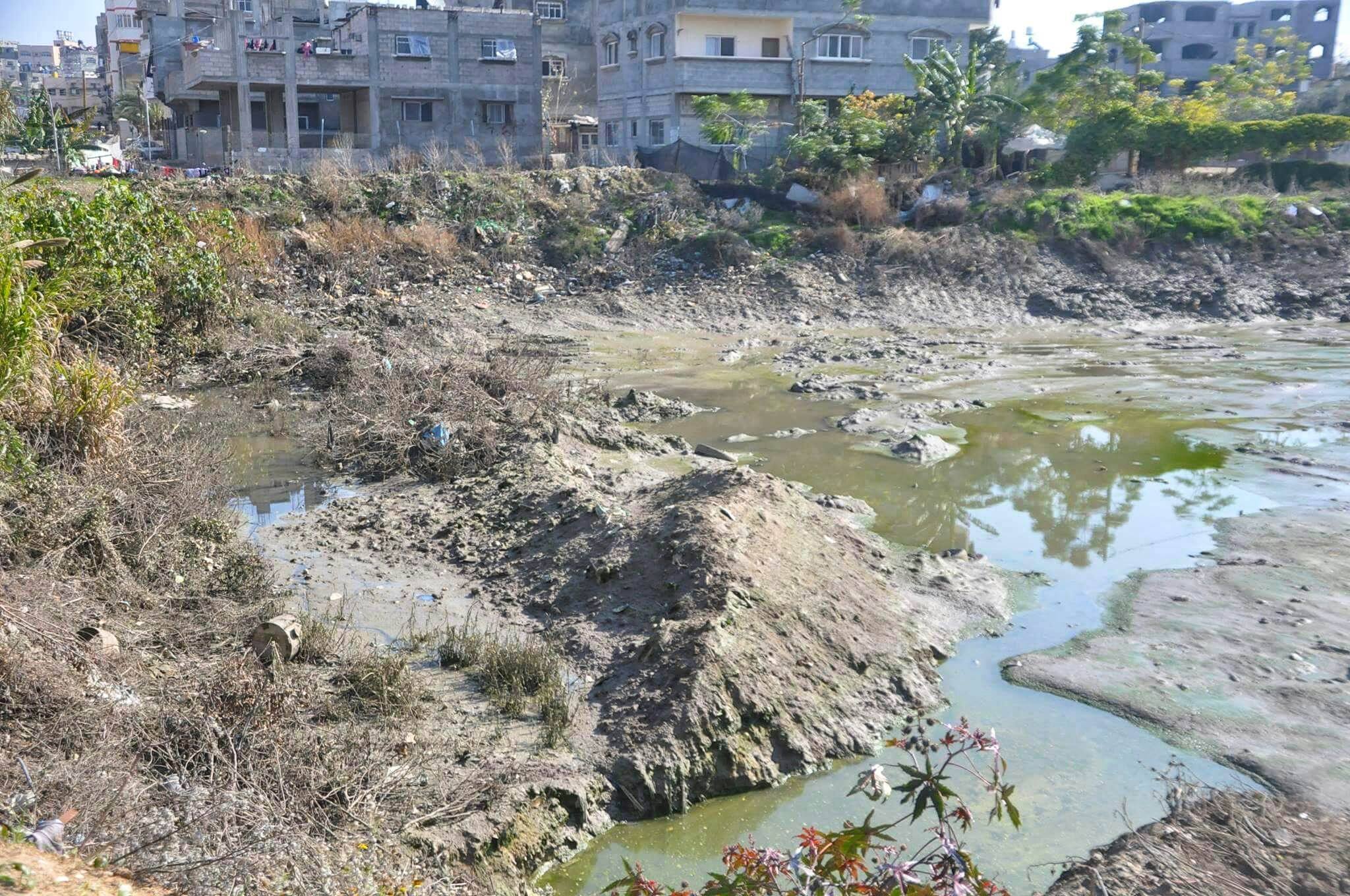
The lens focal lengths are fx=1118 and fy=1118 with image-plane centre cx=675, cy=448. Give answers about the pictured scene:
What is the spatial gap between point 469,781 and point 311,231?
59.8ft

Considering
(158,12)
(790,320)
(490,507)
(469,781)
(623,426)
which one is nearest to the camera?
(469,781)

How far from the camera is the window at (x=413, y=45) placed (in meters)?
35.7

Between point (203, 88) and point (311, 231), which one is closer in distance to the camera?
point (311, 231)

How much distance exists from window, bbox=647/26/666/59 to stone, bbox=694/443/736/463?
77.0 ft

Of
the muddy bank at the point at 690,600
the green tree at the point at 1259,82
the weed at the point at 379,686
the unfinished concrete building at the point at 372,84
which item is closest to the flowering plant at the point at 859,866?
the muddy bank at the point at 690,600

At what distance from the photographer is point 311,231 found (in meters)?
21.2

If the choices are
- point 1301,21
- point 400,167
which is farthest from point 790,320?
point 1301,21

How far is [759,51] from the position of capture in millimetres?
33344

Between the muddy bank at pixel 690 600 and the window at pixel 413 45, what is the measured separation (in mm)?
29625

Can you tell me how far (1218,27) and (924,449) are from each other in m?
59.2

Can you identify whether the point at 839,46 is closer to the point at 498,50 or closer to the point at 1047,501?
the point at 498,50

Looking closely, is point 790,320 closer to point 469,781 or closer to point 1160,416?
point 1160,416

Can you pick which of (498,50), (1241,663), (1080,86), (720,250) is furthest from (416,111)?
(1241,663)

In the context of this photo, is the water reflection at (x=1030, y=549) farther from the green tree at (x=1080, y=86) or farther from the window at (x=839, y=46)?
the window at (x=839, y=46)
